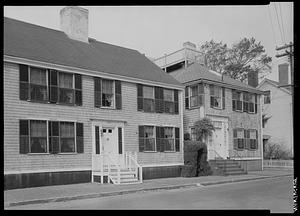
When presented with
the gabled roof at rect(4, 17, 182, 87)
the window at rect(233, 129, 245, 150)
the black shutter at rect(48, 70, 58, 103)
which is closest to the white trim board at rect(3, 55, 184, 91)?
the gabled roof at rect(4, 17, 182, 87)

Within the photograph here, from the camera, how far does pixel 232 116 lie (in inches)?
1164

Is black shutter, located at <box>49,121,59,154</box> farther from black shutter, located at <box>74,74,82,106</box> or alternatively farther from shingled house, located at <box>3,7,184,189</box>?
black shutter, located at <box>74,74,82,106</box>

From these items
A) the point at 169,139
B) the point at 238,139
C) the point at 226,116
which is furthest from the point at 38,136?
the point at 238,139

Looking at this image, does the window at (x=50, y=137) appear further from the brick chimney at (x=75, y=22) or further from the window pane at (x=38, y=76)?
the brick chimney at (x=75, y=22)

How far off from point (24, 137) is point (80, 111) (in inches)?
131

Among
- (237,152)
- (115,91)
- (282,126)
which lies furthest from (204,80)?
(282,126)

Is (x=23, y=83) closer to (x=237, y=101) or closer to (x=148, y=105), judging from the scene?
(x=148, y=105)

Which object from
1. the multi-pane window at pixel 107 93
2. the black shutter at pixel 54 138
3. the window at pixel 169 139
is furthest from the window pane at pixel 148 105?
the black shutter at pixel 54 138

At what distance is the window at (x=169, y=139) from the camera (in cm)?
2409

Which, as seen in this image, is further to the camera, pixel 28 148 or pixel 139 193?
pixel 28 148

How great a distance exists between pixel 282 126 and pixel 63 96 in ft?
98.2

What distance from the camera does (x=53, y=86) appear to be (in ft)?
61.7

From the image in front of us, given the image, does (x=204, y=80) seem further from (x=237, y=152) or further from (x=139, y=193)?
(x=139, y=193)

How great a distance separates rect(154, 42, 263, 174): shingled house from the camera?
27.6m
